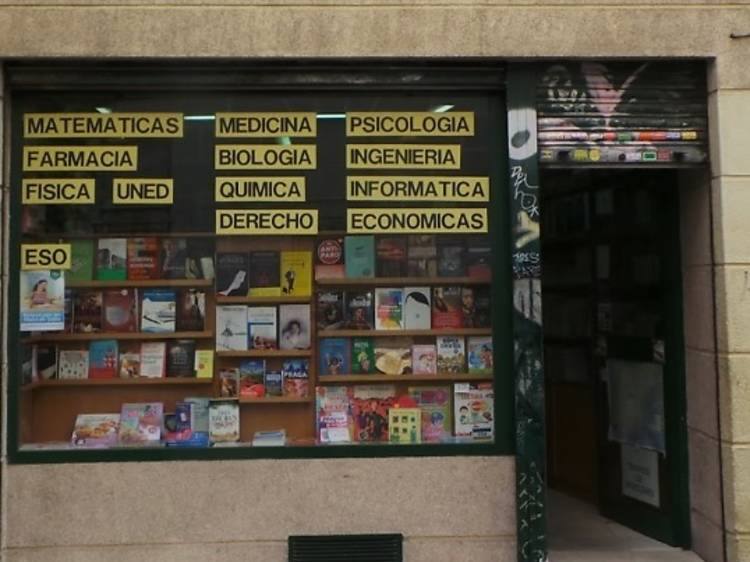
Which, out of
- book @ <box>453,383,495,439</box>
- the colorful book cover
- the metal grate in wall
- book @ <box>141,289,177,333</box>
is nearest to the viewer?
the metal grate in wall

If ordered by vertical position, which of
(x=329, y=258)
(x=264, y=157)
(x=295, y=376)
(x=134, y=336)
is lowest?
(x=295, y=376)

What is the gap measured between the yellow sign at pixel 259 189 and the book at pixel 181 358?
1056mm

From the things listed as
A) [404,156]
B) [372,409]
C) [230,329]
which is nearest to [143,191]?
[230,329]

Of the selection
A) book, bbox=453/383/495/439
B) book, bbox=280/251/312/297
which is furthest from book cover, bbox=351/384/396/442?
book, bbox=280/251/312/297

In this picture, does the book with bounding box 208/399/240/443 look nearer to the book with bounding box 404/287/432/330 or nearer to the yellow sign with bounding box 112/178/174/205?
the book with bounding box 404/287/432/330

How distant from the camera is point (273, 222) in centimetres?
523

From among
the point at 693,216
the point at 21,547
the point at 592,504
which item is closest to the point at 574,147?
the point at 693,216

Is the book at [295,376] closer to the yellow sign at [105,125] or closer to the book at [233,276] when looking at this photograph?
the book at [233,276]

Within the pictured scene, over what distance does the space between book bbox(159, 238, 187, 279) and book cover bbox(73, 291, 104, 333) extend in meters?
0.49

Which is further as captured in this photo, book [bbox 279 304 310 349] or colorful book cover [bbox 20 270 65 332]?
book [bbox 279 304 310 349]

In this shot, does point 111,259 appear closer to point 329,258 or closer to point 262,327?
point 262,327

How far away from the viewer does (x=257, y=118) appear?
5230 mm

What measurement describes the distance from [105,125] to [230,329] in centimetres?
166

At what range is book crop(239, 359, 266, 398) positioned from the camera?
5281 millimetres
